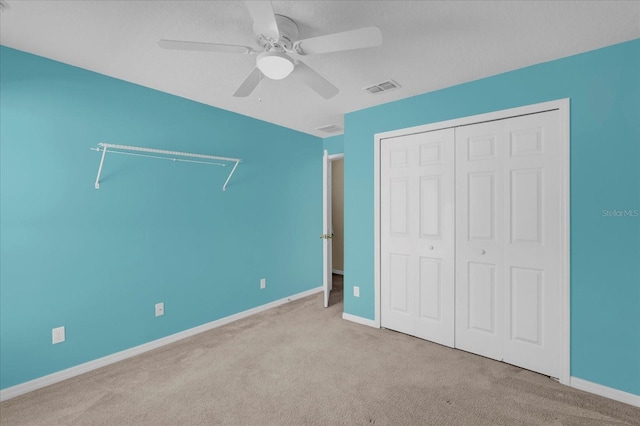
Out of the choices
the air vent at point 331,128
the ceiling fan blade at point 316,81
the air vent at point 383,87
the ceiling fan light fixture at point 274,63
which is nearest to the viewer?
the ceiling fan light fixture at point 274,63

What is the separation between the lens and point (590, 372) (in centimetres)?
221

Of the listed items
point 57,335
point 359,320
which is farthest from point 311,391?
point 57,335

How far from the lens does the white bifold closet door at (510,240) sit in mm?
2381

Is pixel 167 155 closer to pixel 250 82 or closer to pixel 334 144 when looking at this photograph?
pixel 250 82

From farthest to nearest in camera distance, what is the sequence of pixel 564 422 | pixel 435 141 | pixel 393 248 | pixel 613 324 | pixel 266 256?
1. pixel 266 256
2. pixel 393 248
3. pixel 435 141
4. pixel 613 324
5. pixel 564 422

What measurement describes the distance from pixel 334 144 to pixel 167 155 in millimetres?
2629

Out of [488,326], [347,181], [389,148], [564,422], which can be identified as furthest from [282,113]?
[564,422]

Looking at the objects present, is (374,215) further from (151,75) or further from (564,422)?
(151,75)

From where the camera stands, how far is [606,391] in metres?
2.15

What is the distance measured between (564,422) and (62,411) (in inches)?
130

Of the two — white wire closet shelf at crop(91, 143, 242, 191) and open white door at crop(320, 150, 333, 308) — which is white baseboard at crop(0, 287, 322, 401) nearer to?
open white door at crop(320, 150, 333, 308)

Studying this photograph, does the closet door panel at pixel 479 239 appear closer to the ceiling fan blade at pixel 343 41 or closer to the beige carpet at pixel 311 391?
the beige carpet at pixel 311 391

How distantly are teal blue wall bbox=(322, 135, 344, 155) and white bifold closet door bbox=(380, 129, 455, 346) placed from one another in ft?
4.95

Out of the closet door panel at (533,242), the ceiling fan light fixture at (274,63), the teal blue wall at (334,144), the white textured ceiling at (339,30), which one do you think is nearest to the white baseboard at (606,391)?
the closet door panel at (533,242)
